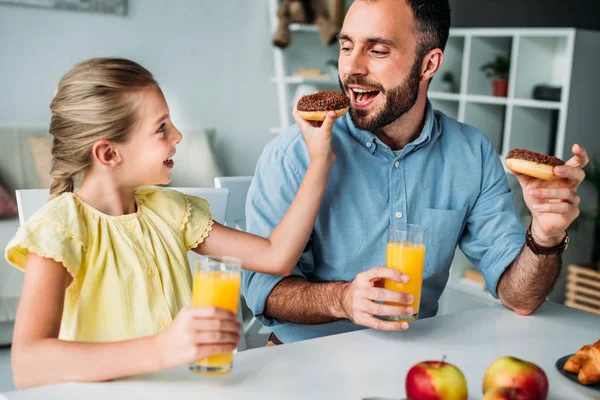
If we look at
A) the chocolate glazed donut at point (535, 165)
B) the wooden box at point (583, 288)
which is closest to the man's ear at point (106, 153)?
the chocolate glazed donut at point (535, 165)

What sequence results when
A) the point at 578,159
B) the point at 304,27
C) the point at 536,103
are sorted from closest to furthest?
1. the point at 578,159
2. the point at 536,103
3. the point at 304,27

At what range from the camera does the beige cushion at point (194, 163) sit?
4.52 metres

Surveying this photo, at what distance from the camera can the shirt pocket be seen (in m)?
1.76

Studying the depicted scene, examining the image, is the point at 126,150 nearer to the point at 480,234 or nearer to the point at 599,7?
the point at 480,234

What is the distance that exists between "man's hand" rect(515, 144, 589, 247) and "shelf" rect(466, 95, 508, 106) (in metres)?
2.78

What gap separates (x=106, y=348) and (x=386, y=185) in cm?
92

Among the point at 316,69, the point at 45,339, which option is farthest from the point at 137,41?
the point at 45,339

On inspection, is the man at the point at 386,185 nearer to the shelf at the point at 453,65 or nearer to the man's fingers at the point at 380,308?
the man's fingers at the point at 380,308

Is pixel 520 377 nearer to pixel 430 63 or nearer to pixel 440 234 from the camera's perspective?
pixel 440 234

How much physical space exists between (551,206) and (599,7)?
3.32 m

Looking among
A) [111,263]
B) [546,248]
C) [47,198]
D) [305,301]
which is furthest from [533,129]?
[111,263]

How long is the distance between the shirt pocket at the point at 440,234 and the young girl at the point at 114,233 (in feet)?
1.24

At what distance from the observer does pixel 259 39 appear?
5.15 metres

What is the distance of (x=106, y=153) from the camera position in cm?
133
